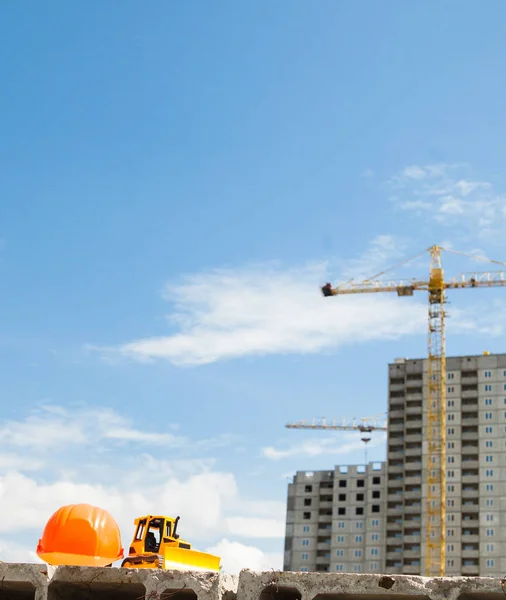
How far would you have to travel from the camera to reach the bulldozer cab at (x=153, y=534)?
52.5 ft

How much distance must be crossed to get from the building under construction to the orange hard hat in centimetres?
8809

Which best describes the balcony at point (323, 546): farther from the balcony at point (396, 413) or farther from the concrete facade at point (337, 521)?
the balcony at point (396, 413)

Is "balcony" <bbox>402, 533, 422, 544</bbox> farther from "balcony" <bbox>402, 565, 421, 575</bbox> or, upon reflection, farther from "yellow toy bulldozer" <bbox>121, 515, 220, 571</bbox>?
"yellow toy bulldozer" <bbox>121, 515, 220, 571</bbox>

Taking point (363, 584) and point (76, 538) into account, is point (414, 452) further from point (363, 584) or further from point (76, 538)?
point (363, 584)

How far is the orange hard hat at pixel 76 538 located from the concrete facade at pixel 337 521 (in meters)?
91.1

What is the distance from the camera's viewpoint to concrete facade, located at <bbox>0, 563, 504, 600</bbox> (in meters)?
9.59

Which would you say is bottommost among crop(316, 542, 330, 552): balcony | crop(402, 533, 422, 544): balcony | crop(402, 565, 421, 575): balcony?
crop(402, 565, 421, 575): balcony

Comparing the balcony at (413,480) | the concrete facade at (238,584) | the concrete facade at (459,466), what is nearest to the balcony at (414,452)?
the concrete facade at (459,466)

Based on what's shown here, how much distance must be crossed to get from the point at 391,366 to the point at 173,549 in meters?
96.3

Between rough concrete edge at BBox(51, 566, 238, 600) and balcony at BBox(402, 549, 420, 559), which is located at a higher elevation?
balcony at BBox(402, 549, 420, 559)

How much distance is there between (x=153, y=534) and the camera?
640 inches

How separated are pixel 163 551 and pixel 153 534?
0.65m

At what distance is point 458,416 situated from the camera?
10388cm

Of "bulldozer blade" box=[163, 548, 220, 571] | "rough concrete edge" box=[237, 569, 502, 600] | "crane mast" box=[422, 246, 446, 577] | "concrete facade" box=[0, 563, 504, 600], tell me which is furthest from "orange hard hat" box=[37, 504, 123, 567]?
"crane mast" box=[422, 246, 446, 577]
